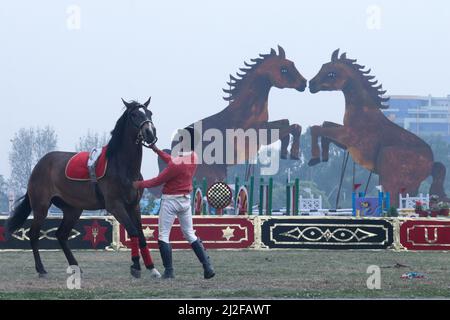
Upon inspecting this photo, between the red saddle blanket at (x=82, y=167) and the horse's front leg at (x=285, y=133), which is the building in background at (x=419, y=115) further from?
the red saddle blanket at (x=82, y=167)

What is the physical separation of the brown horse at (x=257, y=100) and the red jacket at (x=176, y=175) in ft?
83.5

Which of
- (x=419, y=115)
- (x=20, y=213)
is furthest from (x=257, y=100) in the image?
(x=419, y=115)

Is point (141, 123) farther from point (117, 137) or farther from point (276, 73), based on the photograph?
point (276, 73)

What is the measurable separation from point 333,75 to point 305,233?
19.9 meters

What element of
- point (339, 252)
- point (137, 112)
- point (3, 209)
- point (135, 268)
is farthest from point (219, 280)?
point (3, 209)

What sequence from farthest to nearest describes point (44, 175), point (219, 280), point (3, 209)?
point (3, 209), point (44, 175), point (219, 280)

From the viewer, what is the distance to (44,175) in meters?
15.0

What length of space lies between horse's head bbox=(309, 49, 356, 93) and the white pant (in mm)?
26515

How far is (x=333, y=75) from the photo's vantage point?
130ft

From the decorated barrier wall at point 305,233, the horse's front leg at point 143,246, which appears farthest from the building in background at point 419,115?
the horse's front leg at point 143,246

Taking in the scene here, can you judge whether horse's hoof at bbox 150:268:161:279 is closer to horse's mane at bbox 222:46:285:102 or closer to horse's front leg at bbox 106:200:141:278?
horse's front leg at bbox 106:200:141:278

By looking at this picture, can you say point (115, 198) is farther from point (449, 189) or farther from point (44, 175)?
point (449, 189)

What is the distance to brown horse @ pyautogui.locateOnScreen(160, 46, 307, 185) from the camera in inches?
1532
